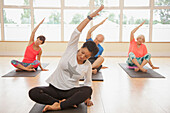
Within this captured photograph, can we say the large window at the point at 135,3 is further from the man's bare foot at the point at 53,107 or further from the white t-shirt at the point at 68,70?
the man's bare foot at the point at 53,107

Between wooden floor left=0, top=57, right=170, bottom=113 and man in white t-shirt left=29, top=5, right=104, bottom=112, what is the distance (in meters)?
0.21

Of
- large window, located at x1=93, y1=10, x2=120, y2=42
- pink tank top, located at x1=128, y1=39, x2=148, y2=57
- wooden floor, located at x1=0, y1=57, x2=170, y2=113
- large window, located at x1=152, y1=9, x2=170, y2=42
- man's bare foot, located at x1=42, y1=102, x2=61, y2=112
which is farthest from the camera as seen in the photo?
large window, located at x1=93, y1=10, x2=120, y2=42

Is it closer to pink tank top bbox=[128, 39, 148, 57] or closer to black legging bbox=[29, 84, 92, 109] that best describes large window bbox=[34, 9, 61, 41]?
pink tank top bbox=[128, 39, 148, 57]

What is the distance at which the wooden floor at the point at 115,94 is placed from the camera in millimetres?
2101

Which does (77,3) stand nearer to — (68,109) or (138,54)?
(138,54)

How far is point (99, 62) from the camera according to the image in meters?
3.89

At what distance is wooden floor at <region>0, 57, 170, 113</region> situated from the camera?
210 cm

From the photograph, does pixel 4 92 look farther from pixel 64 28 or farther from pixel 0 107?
pixel 64 28

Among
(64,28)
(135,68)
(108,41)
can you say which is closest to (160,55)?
(108,41)

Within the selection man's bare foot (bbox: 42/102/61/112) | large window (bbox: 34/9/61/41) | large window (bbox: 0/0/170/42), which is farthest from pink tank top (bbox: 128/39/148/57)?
large window (bbox: 34/9/61/41)


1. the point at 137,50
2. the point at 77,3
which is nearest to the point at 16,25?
the point at 77,3

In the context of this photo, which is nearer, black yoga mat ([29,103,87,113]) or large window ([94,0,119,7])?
black yoga mat ([29,103,87,113])

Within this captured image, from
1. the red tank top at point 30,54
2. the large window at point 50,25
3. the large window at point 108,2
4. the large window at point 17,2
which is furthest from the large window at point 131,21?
the red tank top at point 30,54

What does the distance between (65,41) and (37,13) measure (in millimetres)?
1281
